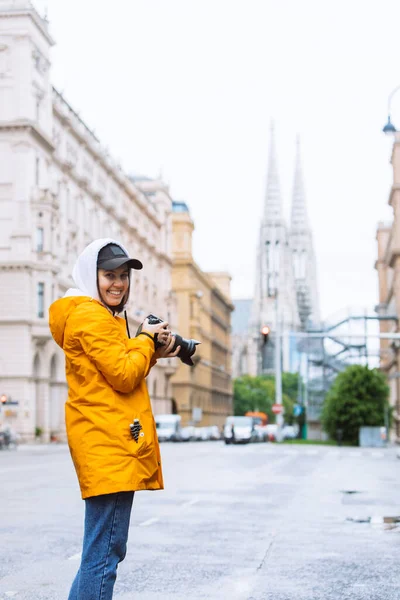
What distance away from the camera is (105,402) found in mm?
4988

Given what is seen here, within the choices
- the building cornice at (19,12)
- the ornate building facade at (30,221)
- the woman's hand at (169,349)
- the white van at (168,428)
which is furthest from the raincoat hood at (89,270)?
the white van at (168,428)

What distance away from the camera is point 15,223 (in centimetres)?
6044

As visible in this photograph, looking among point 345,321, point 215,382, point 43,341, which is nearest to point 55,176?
point 43,341

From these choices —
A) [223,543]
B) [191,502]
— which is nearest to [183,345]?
[223,543]

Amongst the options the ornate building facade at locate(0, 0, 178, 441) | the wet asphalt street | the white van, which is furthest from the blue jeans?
the white van

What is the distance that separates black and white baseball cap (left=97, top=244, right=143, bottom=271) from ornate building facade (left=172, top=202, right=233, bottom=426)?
98611 mm

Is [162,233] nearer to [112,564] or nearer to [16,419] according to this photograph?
[16,419]

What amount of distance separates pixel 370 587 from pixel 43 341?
54241 mm

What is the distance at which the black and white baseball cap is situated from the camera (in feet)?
17.1

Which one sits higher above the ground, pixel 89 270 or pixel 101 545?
pixel 89 270

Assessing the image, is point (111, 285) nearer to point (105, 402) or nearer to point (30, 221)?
point (105, 402)

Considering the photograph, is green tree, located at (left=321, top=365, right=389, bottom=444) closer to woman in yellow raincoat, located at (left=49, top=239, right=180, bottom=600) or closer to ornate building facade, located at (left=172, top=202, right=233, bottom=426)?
ornate building facade, located at (left=172, top=202, right=233, bottom=426)

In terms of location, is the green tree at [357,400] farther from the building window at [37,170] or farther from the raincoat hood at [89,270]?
the raincoat hood at [89,270]

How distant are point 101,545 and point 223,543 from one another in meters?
6.10
